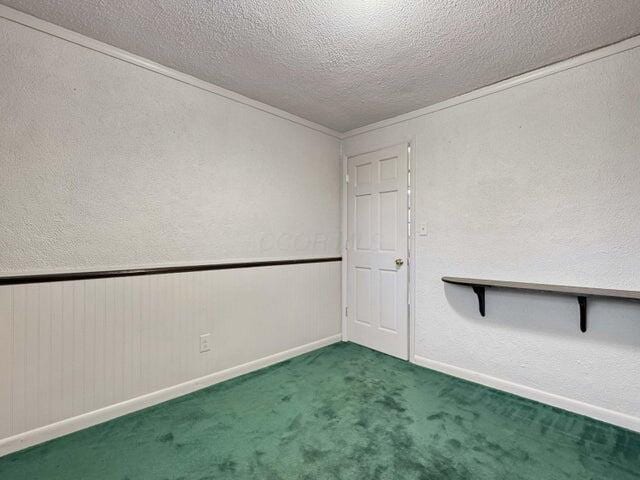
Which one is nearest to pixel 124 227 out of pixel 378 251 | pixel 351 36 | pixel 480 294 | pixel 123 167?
pixel 123 167

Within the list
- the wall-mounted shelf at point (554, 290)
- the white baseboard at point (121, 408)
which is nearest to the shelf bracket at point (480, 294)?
the wall-mounted shelf at point (554, 290)

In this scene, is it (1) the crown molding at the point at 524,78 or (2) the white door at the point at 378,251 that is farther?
(2) the white door at the point at 378,251

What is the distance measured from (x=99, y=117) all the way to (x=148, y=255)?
2.94ft

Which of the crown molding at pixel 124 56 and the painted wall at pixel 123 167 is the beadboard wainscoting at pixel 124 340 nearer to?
the painted wall at pixel 123 167

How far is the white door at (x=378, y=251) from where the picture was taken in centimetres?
296

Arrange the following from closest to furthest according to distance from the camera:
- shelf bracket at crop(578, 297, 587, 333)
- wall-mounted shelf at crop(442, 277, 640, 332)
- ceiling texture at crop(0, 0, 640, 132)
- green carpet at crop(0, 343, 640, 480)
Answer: green carpet at crop(0, 343, 640, 480)
ceiling texture at crop(0, 0, 640, 132)
wall-mounted shelf at crop(442, 277, 640, 332)
shelf bracket at crop(578, 297, 587, 333)

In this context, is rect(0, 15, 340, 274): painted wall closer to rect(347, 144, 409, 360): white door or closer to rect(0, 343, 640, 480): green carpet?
rect(347, 144, 409, 360): white door

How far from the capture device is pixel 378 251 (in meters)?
3.16

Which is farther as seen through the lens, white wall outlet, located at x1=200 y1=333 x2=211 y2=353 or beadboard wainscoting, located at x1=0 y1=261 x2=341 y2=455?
white wall outlet, located at x1=200 y1=333 x2=211 y2=353

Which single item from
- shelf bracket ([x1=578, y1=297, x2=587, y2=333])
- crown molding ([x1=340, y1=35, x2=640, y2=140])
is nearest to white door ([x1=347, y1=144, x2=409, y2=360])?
crown molding ([x1=340, y1=35, x2=640, y2=140])

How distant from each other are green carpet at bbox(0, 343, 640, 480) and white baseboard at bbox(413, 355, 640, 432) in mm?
68

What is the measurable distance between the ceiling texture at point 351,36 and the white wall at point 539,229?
11.8 inches

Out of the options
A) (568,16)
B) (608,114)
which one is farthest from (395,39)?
(608,114)

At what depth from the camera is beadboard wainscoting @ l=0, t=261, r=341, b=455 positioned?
169cm
